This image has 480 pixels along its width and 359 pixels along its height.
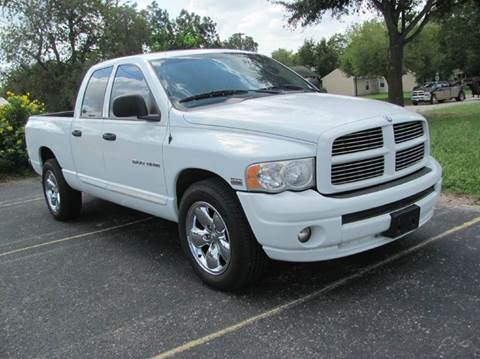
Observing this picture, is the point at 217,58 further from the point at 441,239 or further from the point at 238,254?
the point at 441,239

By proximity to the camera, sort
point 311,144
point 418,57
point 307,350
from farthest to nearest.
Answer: point 418,57 < point 311,144 < point 307,350

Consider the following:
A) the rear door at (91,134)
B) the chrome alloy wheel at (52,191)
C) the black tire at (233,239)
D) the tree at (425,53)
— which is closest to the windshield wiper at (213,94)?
the black tire at (233,239)

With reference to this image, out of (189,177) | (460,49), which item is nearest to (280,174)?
(189,177)

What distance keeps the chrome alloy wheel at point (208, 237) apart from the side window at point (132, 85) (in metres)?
1.03

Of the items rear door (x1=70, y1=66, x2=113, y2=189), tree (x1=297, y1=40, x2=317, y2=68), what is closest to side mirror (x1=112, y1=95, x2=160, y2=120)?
rear door (x1=70, y1=66, x2=113, y2=189)

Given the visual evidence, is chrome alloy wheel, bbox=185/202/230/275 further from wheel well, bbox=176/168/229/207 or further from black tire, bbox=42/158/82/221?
black tire, bbox=42/158/82/221

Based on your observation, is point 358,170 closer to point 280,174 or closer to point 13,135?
point 280,174

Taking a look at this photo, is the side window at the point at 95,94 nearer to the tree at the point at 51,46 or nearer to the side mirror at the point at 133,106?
the side mirror at the point at 133,106

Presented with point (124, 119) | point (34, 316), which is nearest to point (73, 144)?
point (124, 119)

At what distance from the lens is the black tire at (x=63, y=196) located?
6266 millimetres

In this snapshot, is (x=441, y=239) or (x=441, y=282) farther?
(x=441, y=239)

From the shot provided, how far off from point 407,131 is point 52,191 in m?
4.68

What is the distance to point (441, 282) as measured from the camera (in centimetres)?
374

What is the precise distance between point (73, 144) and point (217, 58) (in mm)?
1995
